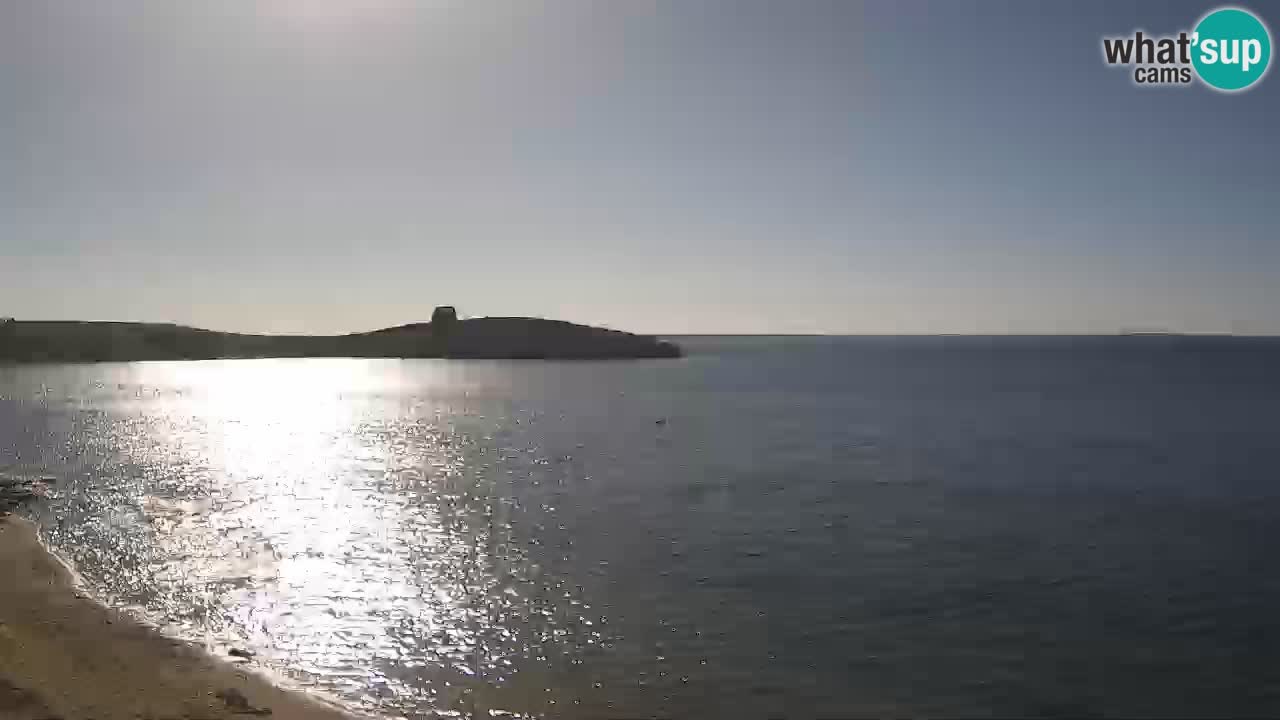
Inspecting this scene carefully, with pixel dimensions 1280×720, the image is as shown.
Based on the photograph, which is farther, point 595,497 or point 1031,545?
point 595,497

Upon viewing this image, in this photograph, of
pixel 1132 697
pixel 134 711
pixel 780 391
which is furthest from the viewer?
pixel 780 391

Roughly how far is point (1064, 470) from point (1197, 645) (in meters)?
37.6

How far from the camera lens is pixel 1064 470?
6009cm

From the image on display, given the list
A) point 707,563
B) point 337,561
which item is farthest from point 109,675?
point 707,563

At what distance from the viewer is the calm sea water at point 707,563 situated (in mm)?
22531

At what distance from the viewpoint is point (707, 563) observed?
3453 centimetres

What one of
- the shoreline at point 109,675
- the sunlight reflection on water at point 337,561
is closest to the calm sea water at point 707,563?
the sunlight reflection on water at point 337,561

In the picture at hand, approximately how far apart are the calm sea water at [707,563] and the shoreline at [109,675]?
122 centimetres

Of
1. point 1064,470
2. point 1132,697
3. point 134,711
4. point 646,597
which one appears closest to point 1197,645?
point 1132,697

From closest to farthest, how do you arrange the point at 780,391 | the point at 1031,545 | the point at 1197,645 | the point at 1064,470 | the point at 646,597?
1. the point at 1197,645
2. the point at 646,597
3. the point at 1031,545
4. the point at 1064,470
5. the point at 780,391

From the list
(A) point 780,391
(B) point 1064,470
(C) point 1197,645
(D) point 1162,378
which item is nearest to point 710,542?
(C) point 1197,645

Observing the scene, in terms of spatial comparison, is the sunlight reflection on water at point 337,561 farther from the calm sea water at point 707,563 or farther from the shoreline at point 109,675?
the shoreline at point 109,675

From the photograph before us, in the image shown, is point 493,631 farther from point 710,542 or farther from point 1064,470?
point 1064,470

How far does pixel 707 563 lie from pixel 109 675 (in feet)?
68.0
